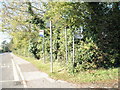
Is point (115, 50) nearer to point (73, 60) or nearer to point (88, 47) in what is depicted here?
point (88, 47)

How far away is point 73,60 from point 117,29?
2.83 m

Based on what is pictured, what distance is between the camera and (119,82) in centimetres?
485

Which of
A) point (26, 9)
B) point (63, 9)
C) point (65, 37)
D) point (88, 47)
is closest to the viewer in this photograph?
Result: point (63, 9)

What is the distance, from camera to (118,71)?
605 cm

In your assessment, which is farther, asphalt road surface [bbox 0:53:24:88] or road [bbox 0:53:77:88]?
asphalt road surface [bbox 0:53:24:88]

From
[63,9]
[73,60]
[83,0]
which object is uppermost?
[83,0]

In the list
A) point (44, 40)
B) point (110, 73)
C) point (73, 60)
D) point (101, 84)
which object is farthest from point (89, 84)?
point (44, 40)

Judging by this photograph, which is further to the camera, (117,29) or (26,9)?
(26,9)

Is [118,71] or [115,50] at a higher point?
[115,50]

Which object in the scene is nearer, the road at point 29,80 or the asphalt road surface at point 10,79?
the road at point 29,80

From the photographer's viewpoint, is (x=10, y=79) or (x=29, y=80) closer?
(x=29, y=80)

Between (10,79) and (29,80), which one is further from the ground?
(29,80)

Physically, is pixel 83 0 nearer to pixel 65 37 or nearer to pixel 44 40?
pixel 65 37

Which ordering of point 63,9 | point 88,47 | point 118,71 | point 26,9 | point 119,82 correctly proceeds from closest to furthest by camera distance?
point 119,82
point 63,9
point 118,71
point 88,47
point 26,9
